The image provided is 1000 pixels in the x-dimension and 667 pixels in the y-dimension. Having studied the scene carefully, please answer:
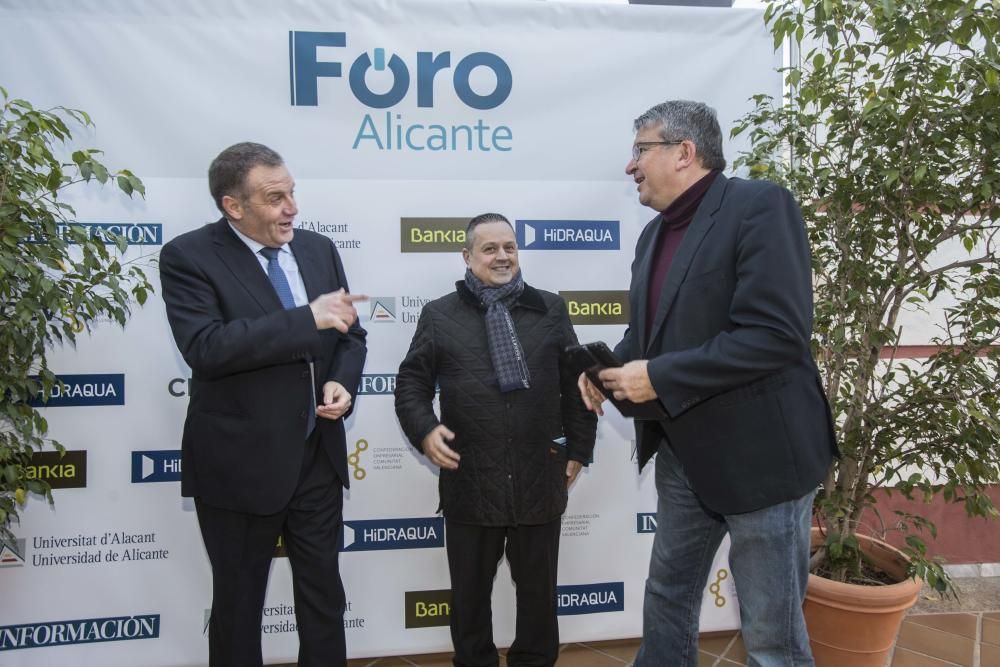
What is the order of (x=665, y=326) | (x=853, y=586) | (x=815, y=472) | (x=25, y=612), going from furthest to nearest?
(x=25, y=612)
(x=853, y=586)
(x=665, y=326)
(x=815, y=472)

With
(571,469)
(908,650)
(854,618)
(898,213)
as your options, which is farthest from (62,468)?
(908,650)

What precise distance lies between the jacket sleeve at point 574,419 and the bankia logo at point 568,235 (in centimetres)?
72

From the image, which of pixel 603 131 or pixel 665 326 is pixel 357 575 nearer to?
pixel 665 326

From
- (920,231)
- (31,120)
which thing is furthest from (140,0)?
(920,231)

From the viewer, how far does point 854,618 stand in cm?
254

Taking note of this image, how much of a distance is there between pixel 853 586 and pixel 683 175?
68.7 inches

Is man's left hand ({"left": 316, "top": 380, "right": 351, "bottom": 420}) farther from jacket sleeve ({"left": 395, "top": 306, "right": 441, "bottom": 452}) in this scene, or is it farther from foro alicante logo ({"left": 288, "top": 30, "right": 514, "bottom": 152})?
foro alicante logo ({"left": 288, "top": 30, "right": 514, "bottom": 152})

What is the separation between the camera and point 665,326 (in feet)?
6.00

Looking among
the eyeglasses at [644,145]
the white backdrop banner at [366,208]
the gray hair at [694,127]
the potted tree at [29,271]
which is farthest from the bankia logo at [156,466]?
the gray hair at [694,127]

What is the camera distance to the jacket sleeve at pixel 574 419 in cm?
252

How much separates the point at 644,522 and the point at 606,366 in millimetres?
1632

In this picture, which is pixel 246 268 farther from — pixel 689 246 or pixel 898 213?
pixel 898 213

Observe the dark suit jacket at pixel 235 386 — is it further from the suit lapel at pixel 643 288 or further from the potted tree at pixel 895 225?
the potted tree at pixel 895 225

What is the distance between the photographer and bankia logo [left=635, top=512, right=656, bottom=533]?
10.5ft
